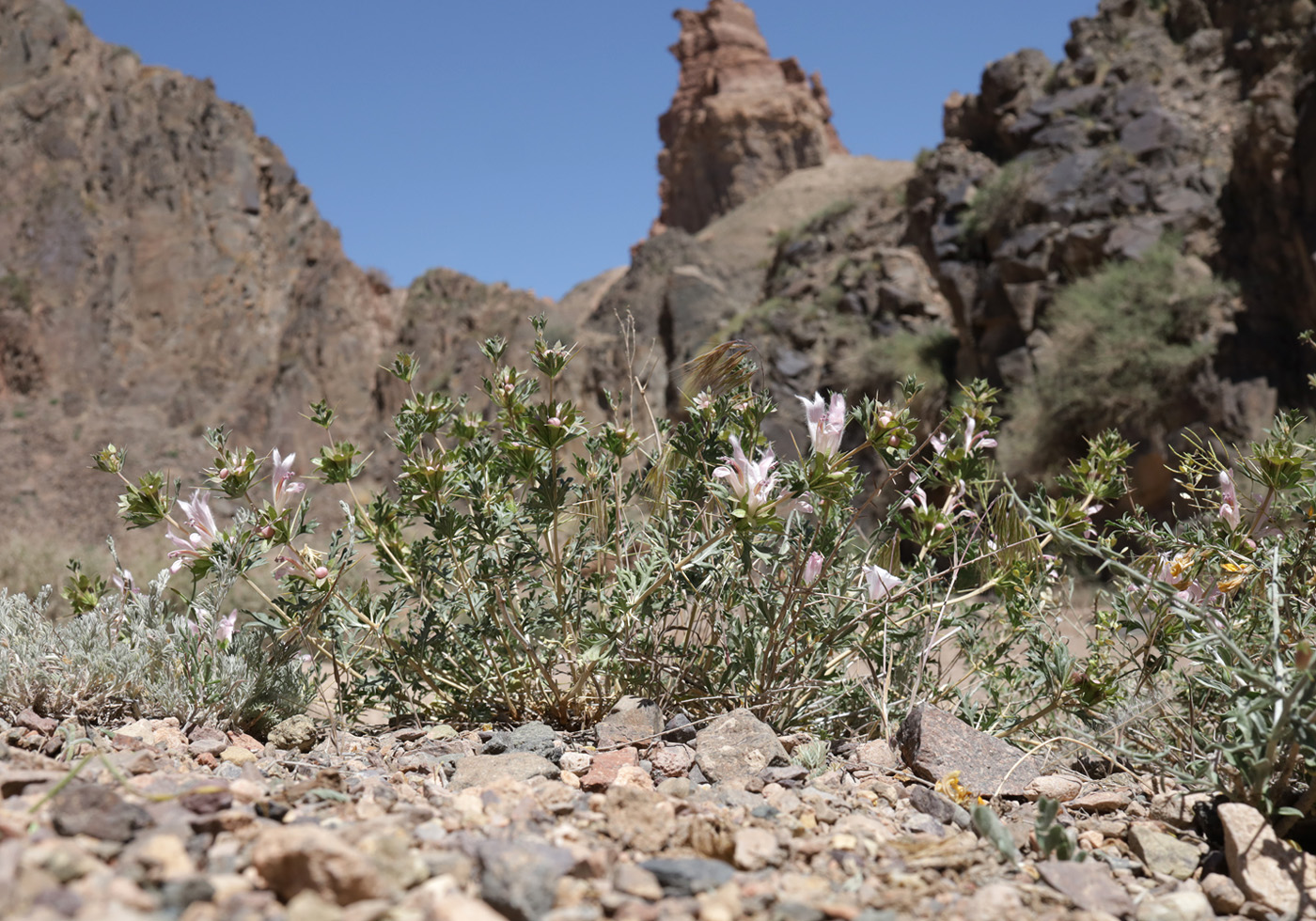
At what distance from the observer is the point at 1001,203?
12656 millimetres

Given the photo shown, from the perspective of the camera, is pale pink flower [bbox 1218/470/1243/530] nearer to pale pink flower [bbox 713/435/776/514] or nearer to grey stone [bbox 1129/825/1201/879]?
grey stone [bbox 1129/825/1201/879]

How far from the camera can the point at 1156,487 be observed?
31.2 feet

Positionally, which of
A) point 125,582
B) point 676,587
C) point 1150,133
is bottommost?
point 125,582

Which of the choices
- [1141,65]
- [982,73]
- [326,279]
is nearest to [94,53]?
[326,279]

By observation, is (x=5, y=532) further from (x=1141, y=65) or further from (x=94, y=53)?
(x=1141, y=65)

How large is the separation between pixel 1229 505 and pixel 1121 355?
29.8 ft

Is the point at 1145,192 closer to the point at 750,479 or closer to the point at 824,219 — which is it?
the point at 824,219

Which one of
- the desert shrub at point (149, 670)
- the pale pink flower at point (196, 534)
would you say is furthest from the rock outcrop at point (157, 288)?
the pale pink flower at point (196, 534)

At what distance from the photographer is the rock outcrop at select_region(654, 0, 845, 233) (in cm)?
4709

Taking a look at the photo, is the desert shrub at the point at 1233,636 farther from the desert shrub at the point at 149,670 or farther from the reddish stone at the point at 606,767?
the desert shrub at the point at 149,670

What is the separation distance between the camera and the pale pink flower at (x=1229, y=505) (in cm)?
239

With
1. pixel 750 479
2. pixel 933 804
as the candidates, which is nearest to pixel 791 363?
pixel 750 479

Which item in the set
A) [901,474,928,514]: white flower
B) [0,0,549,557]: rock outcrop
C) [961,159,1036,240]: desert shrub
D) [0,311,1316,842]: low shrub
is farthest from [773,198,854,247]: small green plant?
[901,474,928,514]: white flower

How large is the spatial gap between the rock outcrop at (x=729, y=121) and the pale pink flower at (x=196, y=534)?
151ft
